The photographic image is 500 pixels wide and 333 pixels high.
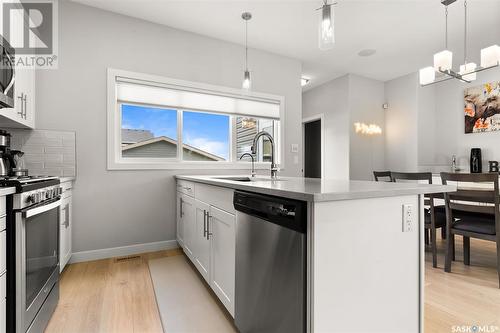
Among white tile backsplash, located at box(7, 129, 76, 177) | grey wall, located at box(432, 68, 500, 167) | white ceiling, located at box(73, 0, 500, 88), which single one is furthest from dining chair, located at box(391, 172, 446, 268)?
white tile backsplash, located at box(7, 129, 76, 177)

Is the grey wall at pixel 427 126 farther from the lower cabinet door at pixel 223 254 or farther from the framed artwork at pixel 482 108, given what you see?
the lower cabinet door at pixel 223 254

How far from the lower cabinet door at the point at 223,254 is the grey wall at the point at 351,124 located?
3.72 m

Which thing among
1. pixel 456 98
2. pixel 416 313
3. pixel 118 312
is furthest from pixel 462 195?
pixel 456 98

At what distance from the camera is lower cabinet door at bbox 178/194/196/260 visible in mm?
2354

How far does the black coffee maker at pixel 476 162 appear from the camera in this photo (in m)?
4.14

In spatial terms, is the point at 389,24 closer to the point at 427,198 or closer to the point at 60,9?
the point at 427,198

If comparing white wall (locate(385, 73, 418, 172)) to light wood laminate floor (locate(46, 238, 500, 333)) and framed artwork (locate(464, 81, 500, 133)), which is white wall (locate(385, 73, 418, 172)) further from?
light wood laminate floor (locate(46, 238, 500, 333))

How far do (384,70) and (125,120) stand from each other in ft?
14.6

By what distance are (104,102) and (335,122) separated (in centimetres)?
406

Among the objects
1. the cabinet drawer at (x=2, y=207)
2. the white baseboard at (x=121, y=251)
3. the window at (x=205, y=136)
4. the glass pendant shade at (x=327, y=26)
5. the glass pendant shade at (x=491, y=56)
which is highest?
the glass pendant shade at (x=491, y=56)

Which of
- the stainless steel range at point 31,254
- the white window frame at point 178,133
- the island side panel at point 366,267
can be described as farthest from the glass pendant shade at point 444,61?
the stainless steel range at point 31,254

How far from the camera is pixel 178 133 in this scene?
3.33 metres

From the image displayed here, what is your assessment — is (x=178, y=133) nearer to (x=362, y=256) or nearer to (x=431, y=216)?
(x=362, y=256)

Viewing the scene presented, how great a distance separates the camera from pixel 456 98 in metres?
4.62
